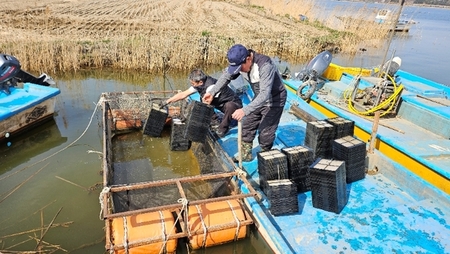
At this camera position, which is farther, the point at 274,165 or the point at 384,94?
the point at 384,94

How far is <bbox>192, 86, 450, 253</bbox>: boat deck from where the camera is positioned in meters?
2.96

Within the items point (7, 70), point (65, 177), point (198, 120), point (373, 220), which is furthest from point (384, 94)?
→ point (7, 70)

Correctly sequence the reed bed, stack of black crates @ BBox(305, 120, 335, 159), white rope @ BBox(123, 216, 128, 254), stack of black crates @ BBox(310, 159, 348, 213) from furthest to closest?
the reed bed → stack of black crates @ BBox(305, 120, 335, 159) → stack of black crates @ BBox(310, 159, 348, 213) → white rope @ BBox(123, 216, 128, 254)

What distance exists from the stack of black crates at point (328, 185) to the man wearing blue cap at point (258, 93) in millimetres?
924

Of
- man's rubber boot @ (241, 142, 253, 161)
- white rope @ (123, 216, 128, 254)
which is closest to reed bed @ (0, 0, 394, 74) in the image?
man's rubber boot @ (241, 142, 253, 161)

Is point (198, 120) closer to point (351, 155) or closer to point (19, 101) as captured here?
point (351, 155)

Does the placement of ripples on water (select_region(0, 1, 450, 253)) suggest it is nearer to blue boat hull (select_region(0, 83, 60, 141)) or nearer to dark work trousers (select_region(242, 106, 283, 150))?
blue boat hull (select_region(0, 83, 60, 141))

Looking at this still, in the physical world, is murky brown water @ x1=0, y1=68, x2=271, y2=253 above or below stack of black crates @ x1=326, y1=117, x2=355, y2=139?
below

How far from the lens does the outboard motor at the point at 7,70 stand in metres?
5.48

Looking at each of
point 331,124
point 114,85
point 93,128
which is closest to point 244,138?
point 331,124

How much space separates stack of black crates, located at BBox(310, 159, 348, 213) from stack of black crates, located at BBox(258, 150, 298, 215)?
0.84ft

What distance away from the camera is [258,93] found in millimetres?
3982

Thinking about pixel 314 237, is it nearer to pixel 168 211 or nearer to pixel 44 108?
pixel 168 211

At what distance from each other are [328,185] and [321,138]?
925mm
